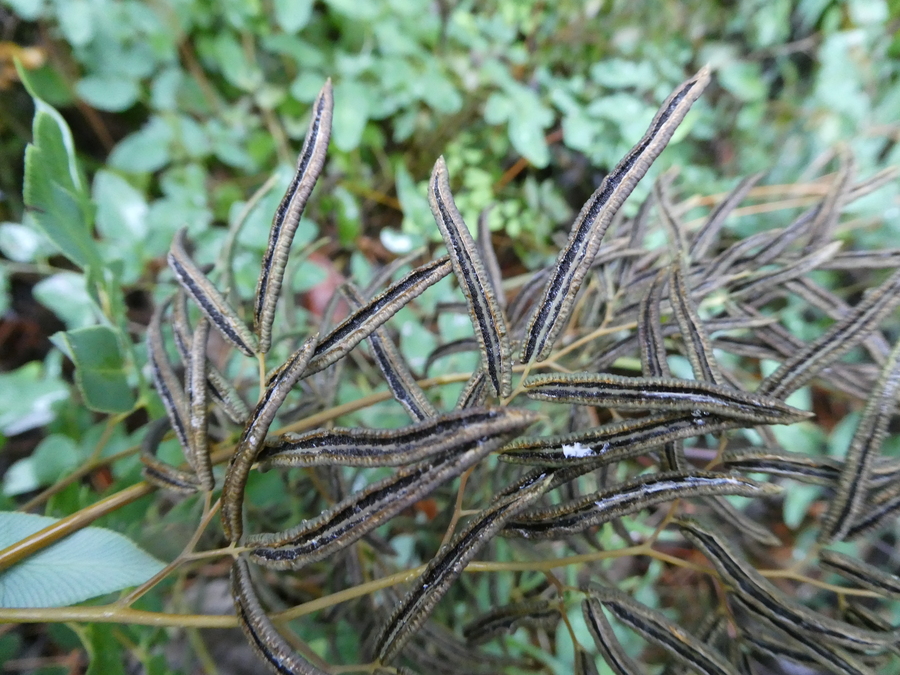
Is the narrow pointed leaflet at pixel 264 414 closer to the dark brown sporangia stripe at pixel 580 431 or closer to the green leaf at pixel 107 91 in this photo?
the dark brown sporangia stripe at pixel 580 431

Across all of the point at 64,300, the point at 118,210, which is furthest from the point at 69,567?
the point at 118,210

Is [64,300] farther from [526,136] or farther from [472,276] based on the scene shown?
[526,136]

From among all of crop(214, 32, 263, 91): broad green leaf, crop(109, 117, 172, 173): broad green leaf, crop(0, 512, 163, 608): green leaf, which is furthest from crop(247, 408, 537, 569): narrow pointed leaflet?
crop(214, 32, 263, 91): broad green leaf

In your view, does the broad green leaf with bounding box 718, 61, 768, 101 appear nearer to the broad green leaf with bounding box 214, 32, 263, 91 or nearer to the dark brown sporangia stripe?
the dark brown sporangia stripe

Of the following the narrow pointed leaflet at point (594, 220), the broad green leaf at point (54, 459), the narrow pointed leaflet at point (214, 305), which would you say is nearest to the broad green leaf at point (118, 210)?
the broad green leaf at point (54, 459)

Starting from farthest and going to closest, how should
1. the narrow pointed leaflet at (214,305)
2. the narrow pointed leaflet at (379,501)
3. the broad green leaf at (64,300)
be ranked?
the broad green leaf at (64,300), the narrow pointed leaflet at (214,305), the narrow pointed leaflet at (379,501)

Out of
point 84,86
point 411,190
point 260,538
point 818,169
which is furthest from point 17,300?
point 818,169
